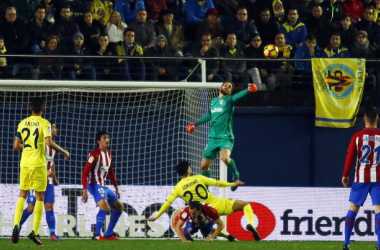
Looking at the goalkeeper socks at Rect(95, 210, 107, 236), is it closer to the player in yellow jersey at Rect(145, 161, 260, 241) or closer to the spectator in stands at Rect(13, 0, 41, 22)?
the player in yellow jersey at Rect(145, 161, 260, 241)

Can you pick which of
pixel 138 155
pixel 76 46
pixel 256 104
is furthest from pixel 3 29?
pixel 256 104

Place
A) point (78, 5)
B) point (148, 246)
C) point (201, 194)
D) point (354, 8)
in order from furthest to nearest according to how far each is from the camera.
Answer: point (354, 8)
point (78, 5)
point (201, 194)
point (148, 246)

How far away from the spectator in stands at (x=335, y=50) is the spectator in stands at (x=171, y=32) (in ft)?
8.76

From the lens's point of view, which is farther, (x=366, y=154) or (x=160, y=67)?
(x=160, y=67)

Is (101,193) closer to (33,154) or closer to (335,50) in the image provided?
(33,154)

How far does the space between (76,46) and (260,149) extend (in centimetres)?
362

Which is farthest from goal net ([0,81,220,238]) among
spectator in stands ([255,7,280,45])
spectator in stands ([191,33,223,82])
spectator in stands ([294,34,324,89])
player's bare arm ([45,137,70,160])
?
player's bare arm ([45,137,70,160])

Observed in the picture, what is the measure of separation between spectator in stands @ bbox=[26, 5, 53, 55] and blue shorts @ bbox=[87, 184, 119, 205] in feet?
11.8

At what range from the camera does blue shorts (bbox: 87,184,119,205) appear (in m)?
13.9

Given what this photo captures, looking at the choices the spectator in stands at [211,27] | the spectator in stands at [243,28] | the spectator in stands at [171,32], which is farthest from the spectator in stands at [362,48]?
the spectator in stands at [171,32]

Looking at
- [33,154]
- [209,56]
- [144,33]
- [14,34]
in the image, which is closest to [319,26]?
[209,56]

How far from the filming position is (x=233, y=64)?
17.1 metres

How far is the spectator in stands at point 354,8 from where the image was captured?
19.2 m

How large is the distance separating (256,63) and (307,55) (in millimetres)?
1005
